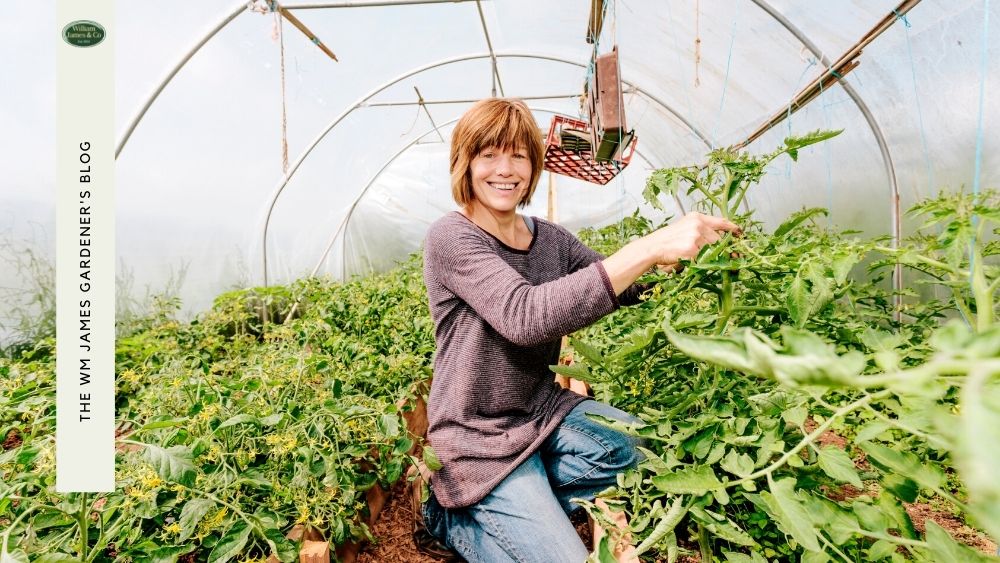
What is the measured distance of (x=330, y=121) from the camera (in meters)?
5.34

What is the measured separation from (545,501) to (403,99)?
19.5 ft

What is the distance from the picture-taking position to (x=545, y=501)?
4.29ft

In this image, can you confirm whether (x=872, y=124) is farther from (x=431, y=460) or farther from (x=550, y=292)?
(x=431, y=460)

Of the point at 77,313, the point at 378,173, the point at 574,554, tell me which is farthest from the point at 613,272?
the point at 378,173

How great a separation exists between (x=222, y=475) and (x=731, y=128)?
15.8 feet

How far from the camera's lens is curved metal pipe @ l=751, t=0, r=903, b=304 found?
9.78 feet

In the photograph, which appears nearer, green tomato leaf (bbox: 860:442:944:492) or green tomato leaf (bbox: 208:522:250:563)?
green tomato leaf (bbox: 860:442:944:492)

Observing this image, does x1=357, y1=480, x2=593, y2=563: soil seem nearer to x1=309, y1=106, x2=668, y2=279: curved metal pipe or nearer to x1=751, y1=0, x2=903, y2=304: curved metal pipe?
x1=751, y1=0, x2=903, y2=304: curved metal pipe

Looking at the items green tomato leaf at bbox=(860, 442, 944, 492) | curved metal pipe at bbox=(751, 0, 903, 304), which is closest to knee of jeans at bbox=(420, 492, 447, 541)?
green tomato leaf at bbox=(860, 442, 944, 492)

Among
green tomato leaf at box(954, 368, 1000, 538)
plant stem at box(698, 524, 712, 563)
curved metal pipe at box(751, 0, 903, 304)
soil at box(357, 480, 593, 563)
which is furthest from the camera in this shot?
curved metal pipe at box(751, 0, 903, 304)

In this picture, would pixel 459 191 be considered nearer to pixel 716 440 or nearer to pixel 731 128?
pixel 716 440

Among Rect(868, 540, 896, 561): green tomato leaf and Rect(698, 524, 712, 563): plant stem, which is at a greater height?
Rect(868, 540, 896, 561): green tomato leaf

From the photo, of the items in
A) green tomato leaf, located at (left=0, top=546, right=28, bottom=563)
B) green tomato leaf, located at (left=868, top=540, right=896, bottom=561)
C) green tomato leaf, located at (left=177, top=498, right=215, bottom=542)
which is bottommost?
green tomato leaf, located at (left=177, top=498, right=215, bottom=542)

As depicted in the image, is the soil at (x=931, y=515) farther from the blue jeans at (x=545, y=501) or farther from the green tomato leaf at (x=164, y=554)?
the green tomato leaf at (x=164, y=554)
